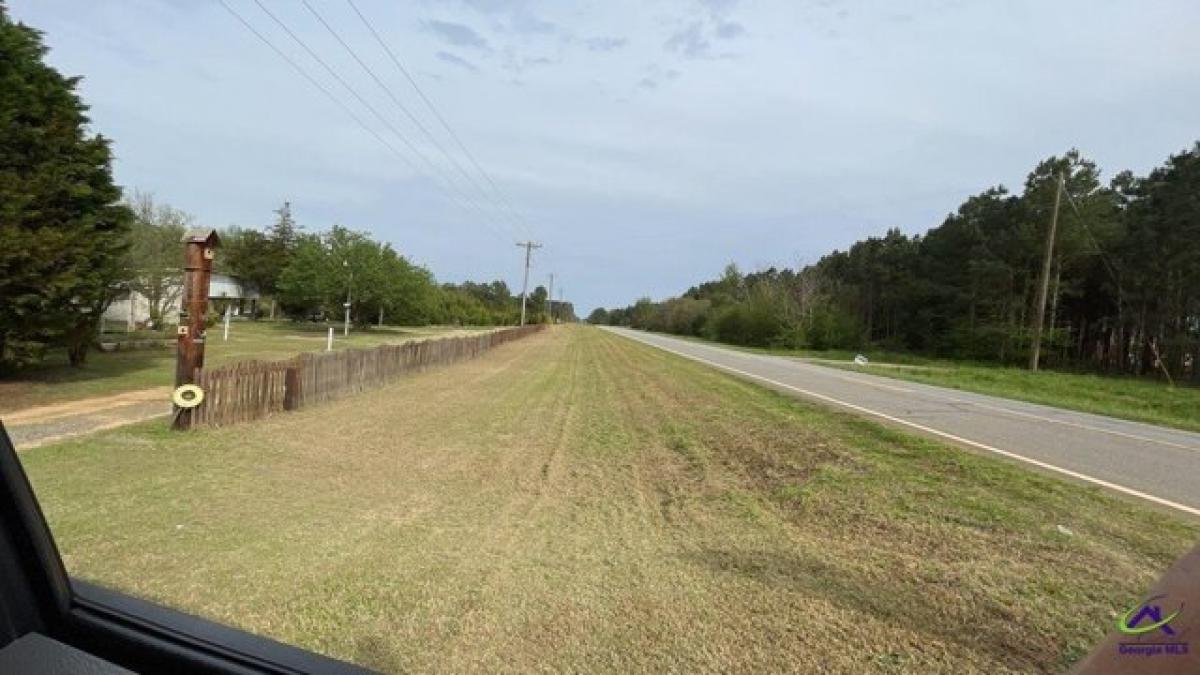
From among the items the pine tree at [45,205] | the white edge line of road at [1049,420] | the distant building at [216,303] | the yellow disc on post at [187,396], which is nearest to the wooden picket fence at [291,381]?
the yellow disc on post at [187,396]

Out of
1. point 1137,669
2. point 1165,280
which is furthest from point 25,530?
point 1165,280

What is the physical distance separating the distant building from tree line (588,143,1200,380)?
4421 cm

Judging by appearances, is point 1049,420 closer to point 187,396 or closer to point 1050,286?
point 187,396

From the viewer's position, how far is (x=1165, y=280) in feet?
140

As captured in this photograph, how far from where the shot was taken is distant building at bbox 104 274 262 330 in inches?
1505

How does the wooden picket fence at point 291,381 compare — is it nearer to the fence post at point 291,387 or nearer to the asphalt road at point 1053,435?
the fence post at point 291,387

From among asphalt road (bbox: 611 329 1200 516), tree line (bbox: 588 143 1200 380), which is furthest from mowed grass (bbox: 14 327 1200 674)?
tree line (bbox: 588 143 1200 380)

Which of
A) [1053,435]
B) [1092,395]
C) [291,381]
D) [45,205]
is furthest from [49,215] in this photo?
[1092,395]

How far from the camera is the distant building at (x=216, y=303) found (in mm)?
38219

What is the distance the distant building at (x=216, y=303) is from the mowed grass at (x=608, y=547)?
3279cm

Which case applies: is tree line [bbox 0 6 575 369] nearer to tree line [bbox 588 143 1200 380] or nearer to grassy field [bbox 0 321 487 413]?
grassy field [bbox 0 321 487 413]

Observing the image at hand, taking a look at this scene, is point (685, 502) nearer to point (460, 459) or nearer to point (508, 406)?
point (460, 459)

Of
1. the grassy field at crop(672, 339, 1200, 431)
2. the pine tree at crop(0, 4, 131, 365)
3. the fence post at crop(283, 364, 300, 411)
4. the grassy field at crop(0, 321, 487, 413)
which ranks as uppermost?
the pine tree at crop(0, 4, 131, 365)

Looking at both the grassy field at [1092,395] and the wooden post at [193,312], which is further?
the grassy field at [1092,395]
